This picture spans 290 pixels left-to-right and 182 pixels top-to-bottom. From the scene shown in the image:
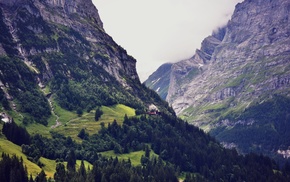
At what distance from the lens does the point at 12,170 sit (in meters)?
178

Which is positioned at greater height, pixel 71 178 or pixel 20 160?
Answer: pixel 20 160

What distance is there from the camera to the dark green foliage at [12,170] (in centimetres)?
17775

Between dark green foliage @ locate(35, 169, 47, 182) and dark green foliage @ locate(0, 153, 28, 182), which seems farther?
dark green foliage @ locate(35, 169, 47, 182)

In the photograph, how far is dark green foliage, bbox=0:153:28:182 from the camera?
17775 cm

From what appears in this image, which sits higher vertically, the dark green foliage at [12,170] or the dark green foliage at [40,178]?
the dark green foliage at [12,170]

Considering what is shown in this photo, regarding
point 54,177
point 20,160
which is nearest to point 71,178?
point 54,177

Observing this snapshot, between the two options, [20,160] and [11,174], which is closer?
[11,174]

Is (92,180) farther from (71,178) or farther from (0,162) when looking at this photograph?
(0,162)

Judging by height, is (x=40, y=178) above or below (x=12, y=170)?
below

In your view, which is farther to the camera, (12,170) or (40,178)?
(40,178)

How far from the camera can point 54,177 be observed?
194500 mm

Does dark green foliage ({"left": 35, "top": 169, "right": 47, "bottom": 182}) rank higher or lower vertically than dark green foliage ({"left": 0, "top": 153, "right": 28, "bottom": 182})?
lower

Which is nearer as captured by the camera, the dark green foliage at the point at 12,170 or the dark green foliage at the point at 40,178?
the dark green foliage at the point at 12,170

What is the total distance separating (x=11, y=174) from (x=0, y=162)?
318 inches
